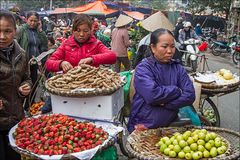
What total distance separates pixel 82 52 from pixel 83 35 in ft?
0.65

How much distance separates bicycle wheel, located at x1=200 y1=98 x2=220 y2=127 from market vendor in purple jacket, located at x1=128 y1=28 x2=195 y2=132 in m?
2.76

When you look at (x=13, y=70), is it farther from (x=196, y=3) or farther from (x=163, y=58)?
(x=196, y=3)

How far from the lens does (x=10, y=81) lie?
289cm

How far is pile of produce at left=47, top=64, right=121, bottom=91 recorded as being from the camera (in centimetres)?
321

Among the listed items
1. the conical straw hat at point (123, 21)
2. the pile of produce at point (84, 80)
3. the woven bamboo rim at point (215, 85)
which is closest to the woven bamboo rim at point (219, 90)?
the woven bamboo rim at point (215, 85)

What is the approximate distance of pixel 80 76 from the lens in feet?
10.8

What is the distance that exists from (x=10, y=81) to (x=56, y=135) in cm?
57

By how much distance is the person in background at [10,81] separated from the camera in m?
2.83

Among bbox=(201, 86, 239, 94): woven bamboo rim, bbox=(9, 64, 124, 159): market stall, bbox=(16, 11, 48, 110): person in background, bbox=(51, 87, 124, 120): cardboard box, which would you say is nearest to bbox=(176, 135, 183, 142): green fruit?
bbox=(9, 64, 124, 159): market stall

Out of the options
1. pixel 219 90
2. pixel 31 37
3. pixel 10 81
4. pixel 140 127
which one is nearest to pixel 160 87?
pixel 140 127

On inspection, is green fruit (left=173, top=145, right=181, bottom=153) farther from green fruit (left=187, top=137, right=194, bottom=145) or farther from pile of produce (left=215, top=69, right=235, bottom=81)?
pile of produce (left=215, top=69, right=235, bottom=81)

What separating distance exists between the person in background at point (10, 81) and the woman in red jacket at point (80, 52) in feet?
1.72

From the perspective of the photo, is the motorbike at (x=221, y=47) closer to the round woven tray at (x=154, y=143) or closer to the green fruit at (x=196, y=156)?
the round woven tray at (x=154, y=143)

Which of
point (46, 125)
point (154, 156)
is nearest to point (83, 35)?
point (46, 125)
